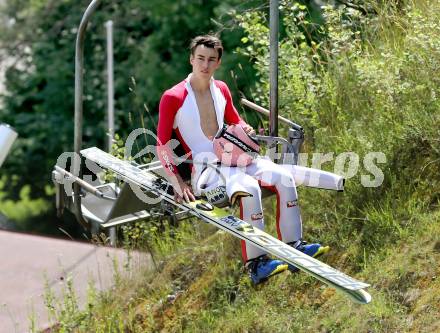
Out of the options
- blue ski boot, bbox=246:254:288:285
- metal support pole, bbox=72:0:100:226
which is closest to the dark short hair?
metal support pole, bbox=72:0:100:226

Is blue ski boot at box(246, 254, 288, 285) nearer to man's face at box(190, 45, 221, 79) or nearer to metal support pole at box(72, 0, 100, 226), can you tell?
man's face at box(190, 45, 221, 79)

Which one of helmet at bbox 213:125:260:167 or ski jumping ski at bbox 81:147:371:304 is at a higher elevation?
helmet at bbox 213:125:260:167

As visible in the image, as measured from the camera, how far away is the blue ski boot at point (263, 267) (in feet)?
21.3

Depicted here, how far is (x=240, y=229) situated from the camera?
6.41 meters

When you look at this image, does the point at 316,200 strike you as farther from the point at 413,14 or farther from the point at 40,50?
the point at 40,50

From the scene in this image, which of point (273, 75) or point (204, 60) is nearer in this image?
point (204, 60)

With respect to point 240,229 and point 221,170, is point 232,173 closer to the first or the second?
point 221,170

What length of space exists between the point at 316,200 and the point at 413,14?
135 cm

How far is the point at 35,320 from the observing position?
27.8ft

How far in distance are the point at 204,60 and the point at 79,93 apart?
887 mm

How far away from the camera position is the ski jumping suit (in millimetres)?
6562

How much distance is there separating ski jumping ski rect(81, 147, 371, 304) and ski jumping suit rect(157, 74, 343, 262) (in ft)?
0.45

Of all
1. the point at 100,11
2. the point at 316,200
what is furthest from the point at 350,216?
the point at 100,11

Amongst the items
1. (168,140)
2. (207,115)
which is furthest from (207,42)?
(168,140)
